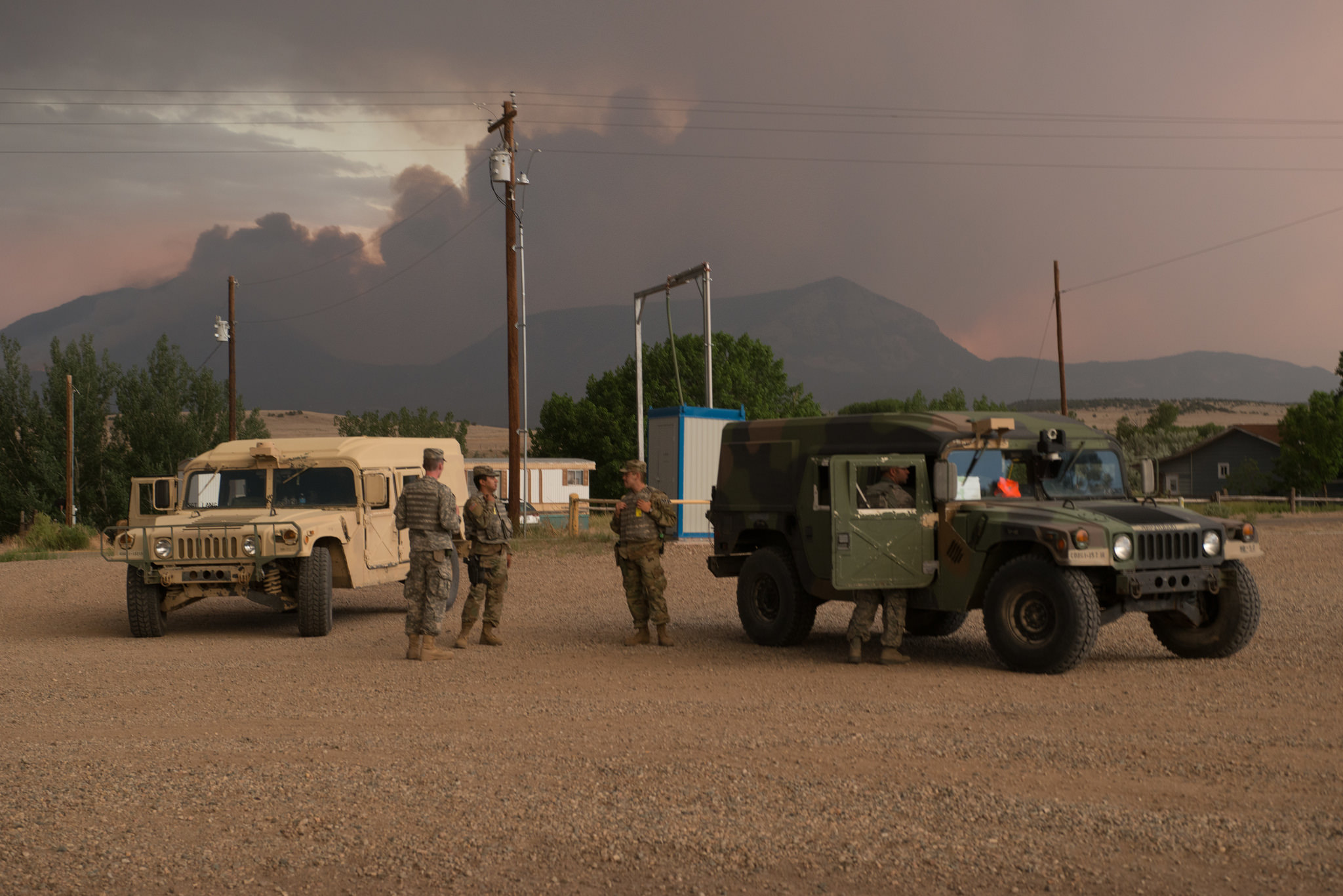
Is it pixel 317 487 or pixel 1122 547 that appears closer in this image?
pixel 1122 547

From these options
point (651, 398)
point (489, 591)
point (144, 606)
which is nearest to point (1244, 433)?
point (651, 398)

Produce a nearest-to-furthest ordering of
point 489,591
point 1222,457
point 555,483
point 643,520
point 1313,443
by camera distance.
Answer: point 643,520, point 489,591, point 555,483, point 1313,443, point 1222,457

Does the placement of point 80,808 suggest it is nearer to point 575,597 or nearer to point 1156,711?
point 1156,711

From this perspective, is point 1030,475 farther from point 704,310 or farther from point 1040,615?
point 704,310

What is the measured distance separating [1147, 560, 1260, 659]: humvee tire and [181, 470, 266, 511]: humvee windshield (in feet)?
30.3

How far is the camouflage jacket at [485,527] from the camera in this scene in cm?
1120

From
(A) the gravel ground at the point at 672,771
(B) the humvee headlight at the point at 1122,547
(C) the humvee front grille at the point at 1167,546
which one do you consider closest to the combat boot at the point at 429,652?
(A) the gravel ground at the point at 672,771

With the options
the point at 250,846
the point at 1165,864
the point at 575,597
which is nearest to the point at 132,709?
the point at 250,846

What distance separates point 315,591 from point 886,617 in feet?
19.1

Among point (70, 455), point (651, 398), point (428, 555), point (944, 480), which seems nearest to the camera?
point (944, 480)

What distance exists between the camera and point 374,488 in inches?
522

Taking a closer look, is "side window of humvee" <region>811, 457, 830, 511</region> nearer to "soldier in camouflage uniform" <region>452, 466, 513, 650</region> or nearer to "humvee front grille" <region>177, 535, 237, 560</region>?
"soldier in camouflage uniform" <region>452, 466, 513, 650</region>

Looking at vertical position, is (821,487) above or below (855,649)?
above

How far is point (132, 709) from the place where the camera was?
8.48 metres
